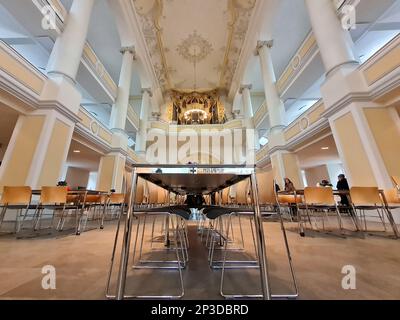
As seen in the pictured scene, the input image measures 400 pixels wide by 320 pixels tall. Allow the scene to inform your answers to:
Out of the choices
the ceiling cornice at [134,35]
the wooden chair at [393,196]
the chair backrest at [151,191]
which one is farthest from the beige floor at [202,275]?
the ceiling cornice at [134,35]

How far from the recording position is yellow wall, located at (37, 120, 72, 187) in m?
3.74

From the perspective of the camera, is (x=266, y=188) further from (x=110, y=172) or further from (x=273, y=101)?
(x=110, y=172)

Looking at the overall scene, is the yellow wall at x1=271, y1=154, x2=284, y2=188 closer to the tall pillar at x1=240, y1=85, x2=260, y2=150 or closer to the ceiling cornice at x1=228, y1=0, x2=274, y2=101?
the tall pillar at x1=240, y1=85, x2=260, y2=150

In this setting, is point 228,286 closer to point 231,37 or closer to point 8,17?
point 8,17

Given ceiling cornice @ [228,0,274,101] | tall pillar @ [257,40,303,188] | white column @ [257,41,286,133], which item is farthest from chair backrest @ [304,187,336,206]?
ceiling cornice @ [228,0,274,101]

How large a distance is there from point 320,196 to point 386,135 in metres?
2.27

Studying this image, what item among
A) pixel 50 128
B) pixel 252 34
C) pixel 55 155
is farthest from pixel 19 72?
pixel 252 34

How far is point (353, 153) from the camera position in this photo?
3.73 metres

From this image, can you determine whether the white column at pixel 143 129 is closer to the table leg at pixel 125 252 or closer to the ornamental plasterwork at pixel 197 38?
the ornamental plasterwork at pixel 197 38

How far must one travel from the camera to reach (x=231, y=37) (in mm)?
9883

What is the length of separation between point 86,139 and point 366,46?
10.8m

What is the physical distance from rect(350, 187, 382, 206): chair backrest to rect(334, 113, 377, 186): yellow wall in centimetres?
116

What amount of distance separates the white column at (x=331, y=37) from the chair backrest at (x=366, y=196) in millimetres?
3122

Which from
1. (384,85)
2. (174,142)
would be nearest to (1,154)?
(174,142)
